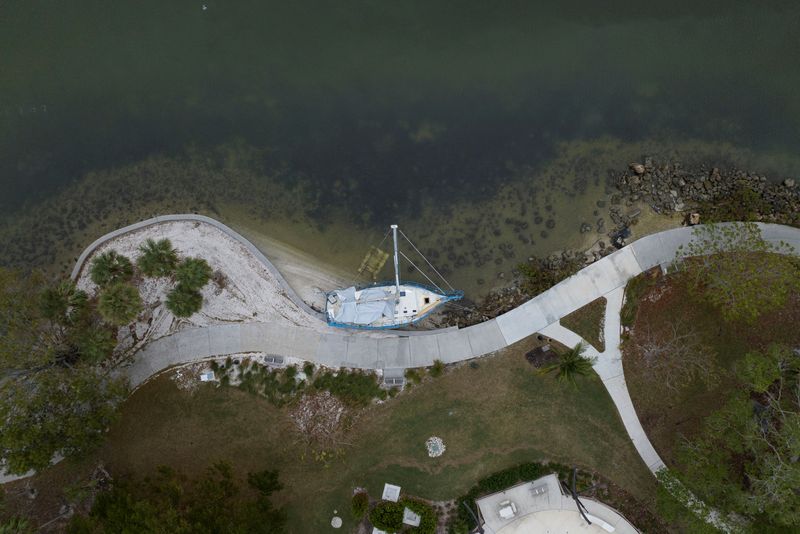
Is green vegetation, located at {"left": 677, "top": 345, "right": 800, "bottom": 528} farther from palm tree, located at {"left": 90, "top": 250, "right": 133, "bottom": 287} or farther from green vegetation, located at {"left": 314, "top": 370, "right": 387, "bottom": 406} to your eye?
palm tree, located at {"left": 90, "top": 250, "right": 133, "bottom": 287}

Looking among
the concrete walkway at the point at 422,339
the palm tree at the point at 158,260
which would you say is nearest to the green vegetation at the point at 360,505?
the concrete walkway at the point at 422,339

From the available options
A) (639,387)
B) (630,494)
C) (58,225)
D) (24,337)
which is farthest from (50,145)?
(630,494)

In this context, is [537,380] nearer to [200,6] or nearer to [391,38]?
[391,38]

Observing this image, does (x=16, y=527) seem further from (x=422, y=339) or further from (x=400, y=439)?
(x=422, y=339)

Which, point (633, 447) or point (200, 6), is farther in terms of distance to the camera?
point (200, 6)

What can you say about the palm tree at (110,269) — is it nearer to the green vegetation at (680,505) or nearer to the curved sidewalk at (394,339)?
the curved sidewalk at (394,339)

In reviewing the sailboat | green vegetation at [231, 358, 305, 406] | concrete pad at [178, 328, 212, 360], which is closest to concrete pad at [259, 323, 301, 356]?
green vegetation at [231, 358, 305, 406]
